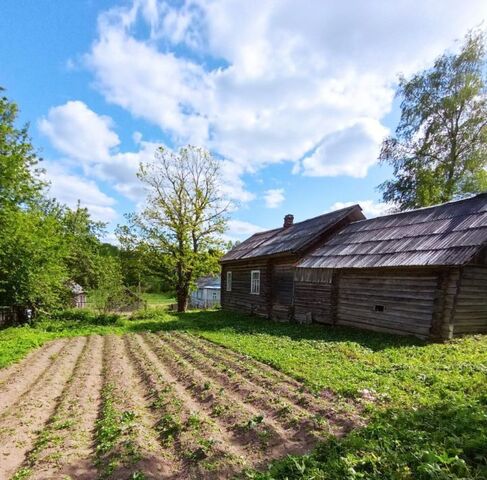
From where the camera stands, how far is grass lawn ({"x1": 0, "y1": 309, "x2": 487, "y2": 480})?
3432 mm

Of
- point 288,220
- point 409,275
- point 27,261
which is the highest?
point 288,220

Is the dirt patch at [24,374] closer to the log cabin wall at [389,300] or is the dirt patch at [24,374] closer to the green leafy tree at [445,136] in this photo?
the log cabin wall at [389,300]

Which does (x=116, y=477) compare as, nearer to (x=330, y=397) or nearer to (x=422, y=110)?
(x=330, y=397)

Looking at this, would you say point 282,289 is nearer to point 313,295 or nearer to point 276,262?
point 276,262

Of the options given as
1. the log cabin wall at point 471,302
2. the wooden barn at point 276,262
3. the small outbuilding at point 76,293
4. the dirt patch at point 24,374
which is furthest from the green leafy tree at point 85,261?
the log cabin wall at point 471,302

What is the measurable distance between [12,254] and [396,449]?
16786 millimetres

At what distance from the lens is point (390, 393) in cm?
548

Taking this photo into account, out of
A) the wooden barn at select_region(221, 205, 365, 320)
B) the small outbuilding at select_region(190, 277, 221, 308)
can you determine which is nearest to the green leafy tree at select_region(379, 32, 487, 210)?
the wooden barn at select_region(221, 205, 365, 320)

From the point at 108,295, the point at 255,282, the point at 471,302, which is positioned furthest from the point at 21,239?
the point at 471,302

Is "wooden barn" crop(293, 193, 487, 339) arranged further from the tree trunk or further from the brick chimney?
the tree trunk

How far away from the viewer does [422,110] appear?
20750 mm

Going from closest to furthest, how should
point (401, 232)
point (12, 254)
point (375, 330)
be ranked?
point (375, 330)
point (401, 232)
point (12, 254)

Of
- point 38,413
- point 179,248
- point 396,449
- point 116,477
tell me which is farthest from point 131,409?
point 179,248

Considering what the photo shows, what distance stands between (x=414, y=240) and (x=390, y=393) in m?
7.27
